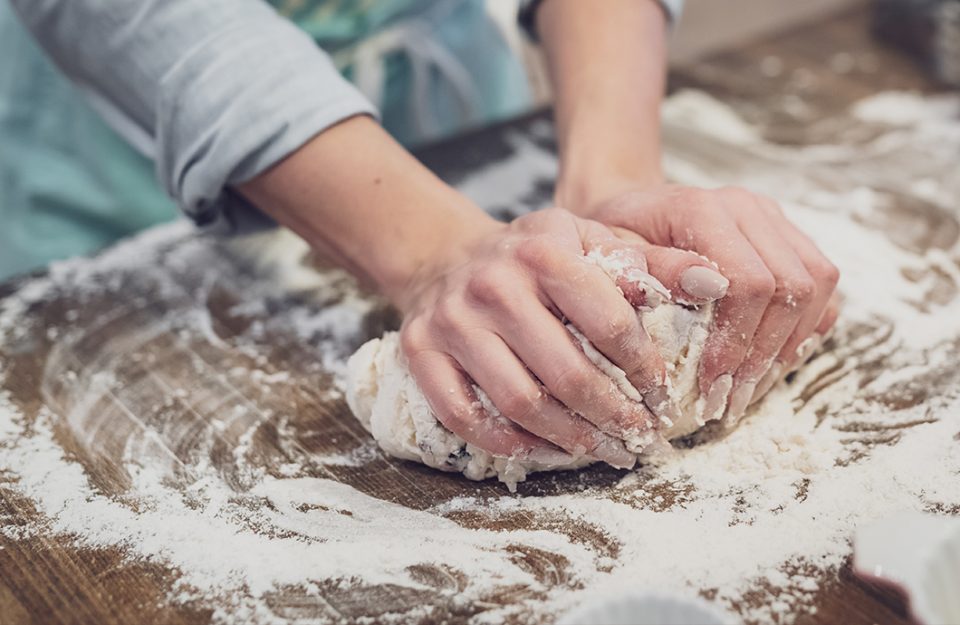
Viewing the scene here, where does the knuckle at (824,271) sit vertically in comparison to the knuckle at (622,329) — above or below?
below

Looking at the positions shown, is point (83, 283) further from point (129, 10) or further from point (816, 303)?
point (816, 303)

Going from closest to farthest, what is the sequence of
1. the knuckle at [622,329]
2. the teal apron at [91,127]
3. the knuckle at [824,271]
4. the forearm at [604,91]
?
the knuckle at [622,329]
the knuckle at [824,271]
the forearm at [604,91]
the teal apron at [91,127]

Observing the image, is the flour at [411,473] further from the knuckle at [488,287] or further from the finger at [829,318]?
the knuckle at [488,287]

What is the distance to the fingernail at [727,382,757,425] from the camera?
0.79 metres

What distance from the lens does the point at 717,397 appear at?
0.78 metres

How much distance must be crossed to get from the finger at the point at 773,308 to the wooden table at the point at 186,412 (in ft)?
0.45

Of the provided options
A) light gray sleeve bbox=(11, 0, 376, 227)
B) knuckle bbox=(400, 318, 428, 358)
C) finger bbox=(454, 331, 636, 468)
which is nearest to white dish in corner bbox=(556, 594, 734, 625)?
finger bbox=(454, 331, 636, 468)

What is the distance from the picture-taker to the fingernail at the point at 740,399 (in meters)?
Answer: 0.79

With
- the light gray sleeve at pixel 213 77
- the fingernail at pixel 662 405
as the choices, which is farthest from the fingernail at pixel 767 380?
the light gray sleeve at pixel 213 77

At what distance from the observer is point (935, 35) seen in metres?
1.44

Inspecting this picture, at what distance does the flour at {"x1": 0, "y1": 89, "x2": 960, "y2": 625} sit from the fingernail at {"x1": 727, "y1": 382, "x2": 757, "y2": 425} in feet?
0.07

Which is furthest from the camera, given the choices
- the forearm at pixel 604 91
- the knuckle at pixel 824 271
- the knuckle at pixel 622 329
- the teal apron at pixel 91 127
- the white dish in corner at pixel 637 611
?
the teal apron at pixel 91 127

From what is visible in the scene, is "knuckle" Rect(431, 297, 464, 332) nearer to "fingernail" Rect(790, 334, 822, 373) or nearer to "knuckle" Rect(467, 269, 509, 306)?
"knuckle" Rect(467, 269, 509, 306)

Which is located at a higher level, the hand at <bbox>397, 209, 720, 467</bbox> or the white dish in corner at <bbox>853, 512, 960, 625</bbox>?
the hand at <bbox>397, 209, 720, 467</bbox>
